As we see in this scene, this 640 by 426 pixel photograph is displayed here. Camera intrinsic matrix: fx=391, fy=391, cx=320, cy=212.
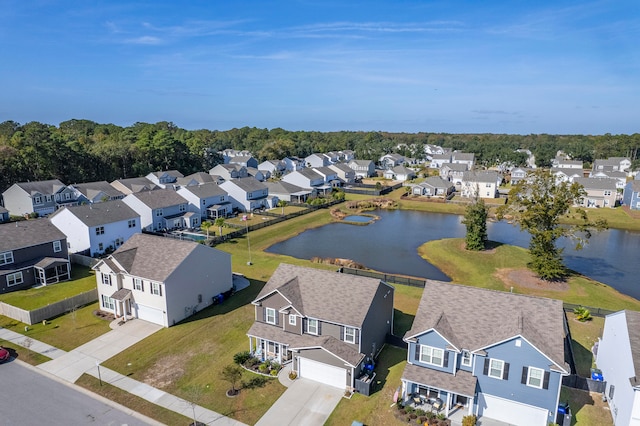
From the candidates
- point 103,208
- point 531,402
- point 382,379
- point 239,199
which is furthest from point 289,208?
point 531,402

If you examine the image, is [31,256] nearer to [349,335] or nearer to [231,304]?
[231,304]

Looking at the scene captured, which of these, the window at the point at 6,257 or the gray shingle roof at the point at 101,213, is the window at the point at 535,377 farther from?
the gray shingle roof at the point at 101,213

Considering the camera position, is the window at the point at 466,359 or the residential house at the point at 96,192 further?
the residential house at the point at 96,192

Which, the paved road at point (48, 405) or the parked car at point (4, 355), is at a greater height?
the parked car at point (4, 355)

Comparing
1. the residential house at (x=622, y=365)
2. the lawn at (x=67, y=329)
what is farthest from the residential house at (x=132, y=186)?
the residential house at (x=622, y=365)

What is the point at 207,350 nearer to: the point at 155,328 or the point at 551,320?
the point at 155,328

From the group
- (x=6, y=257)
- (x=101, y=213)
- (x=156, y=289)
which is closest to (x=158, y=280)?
(x=156, y=289)
